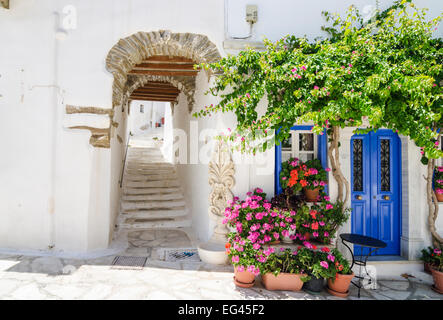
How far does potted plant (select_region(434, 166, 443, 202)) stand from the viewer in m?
4.30

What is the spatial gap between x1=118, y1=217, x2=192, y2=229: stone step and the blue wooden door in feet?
11.0

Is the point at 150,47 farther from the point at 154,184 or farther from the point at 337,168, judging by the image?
the point at 154,184

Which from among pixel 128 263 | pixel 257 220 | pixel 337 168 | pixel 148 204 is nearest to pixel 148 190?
pixel 148 204

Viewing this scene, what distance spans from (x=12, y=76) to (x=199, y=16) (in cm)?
305

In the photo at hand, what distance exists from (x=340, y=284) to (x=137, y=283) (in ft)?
8.27

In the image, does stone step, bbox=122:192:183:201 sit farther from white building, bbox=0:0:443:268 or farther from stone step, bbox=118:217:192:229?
white building, bbox=0:0:443:268

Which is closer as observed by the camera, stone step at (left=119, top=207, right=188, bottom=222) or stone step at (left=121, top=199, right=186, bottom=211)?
stone step at (left=119, top=207, right=188, bottom=222)

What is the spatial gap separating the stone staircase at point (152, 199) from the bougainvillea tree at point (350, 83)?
2.99m

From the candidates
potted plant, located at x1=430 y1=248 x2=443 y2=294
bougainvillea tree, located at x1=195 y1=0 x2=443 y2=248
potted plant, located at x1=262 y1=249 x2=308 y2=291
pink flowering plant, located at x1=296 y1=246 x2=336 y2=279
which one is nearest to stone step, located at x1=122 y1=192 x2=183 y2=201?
bougainvillea tree, located at x1=195 y1=0 x2=443 y2=248

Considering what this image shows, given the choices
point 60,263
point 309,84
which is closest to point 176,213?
point 60,263

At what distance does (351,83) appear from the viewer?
3043 millimetres

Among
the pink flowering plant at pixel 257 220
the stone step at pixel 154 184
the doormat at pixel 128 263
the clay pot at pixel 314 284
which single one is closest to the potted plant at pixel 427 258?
the clay pot at pixel 314 284

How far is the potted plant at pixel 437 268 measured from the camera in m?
3.76
